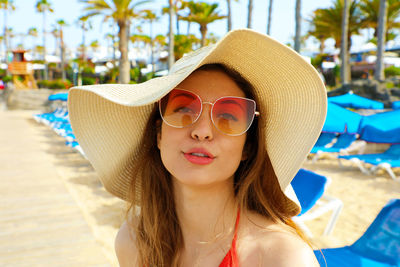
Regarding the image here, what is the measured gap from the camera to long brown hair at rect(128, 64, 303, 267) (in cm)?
125

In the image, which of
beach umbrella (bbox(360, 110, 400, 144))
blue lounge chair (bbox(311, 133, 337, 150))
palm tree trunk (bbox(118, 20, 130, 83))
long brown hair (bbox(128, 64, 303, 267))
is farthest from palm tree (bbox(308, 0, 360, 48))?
long brown hair (bbox(128, 64, 303, 267))

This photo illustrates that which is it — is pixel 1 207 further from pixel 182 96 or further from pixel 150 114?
pixel 182 96

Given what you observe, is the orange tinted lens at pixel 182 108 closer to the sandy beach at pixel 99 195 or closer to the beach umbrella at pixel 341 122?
the sandy beach at pixel 99 195

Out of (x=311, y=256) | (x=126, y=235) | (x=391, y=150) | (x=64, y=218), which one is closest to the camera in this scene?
(x=311, y=256)

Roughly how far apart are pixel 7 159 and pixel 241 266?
798cm

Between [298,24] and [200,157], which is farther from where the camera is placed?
[298,24]

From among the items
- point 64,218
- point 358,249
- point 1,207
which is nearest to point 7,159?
point 1,207

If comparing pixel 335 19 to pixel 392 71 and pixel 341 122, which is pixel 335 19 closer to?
pixel 392 71

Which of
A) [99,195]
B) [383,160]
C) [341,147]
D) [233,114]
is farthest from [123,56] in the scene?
[233,114]

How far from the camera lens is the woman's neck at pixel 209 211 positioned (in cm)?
125

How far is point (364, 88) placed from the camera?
14883mm

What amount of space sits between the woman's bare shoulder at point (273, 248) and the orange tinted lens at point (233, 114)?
0.33 metres

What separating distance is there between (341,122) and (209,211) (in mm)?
7082

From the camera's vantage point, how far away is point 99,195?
18.1 feet
